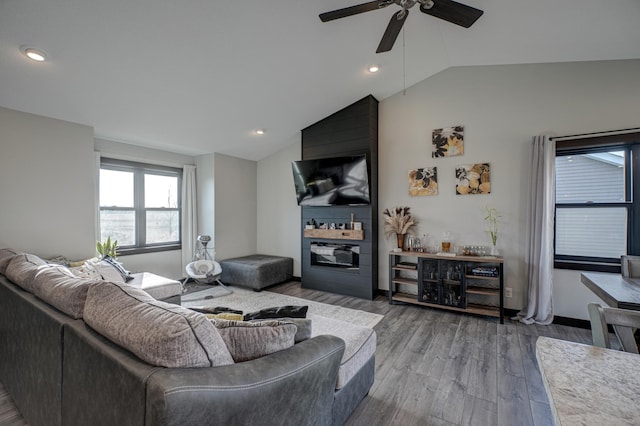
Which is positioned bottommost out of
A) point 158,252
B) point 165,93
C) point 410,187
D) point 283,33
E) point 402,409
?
point 402,409

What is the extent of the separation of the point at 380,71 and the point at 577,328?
3914 millimetres

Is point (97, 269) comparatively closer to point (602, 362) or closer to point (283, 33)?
point (283, 33)

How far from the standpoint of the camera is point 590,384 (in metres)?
0.78

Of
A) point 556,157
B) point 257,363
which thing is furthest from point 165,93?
point 556,157

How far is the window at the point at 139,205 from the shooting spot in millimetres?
4215

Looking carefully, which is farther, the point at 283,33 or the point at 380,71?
the point at 380,71

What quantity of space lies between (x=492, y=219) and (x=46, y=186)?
18.4 feet

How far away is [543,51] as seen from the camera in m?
3.05

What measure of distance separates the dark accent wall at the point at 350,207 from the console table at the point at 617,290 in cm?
246

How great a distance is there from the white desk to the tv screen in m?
3.28

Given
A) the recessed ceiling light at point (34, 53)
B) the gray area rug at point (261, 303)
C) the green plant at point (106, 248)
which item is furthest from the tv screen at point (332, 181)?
the recessed ceiling light at point (34, 53)

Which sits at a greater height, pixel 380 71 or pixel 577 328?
pixel 380 71

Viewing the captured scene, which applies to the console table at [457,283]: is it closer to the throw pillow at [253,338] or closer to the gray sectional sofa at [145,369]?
the gray sectional sofa at [145,369]

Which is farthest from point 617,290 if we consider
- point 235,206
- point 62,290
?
point 235,206
